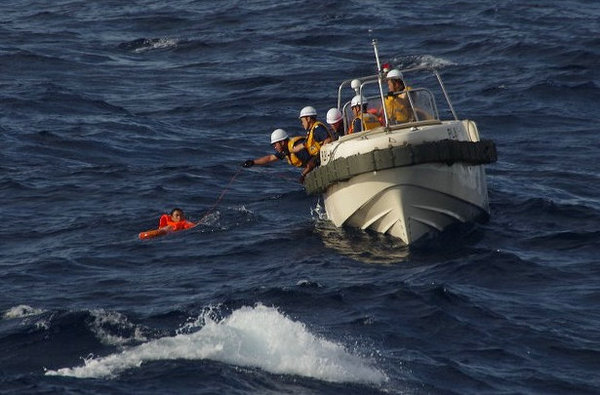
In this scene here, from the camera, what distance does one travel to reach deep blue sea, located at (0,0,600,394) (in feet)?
55.8

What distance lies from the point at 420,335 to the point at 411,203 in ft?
14.0

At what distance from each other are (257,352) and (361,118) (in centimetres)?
694

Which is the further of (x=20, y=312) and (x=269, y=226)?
(x=269, y=226)

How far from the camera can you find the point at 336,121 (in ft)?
78.8

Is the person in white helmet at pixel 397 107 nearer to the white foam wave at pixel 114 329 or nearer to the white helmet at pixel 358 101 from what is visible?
the white helmet at pixel 358 101

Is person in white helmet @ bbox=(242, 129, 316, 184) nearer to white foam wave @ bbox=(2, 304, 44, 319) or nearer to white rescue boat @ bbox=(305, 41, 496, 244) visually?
white rescue boat @ bbox=(305, 41, 496, 244)

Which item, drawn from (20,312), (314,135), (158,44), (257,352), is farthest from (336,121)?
(158,44)

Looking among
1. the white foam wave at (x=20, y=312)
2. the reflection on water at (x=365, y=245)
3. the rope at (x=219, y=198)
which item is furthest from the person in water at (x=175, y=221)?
the white foam wave at (x=20, y=312)

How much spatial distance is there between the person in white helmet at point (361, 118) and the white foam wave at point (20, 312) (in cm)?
655

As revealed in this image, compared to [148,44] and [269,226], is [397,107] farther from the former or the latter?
[148,44]

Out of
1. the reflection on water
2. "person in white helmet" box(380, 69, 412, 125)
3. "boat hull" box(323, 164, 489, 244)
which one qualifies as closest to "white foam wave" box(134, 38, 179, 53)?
the reflection on water

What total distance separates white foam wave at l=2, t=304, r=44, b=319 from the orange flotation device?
14.0 feet

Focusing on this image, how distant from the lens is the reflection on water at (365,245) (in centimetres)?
2169

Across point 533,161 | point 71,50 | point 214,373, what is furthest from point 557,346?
point 71,50
